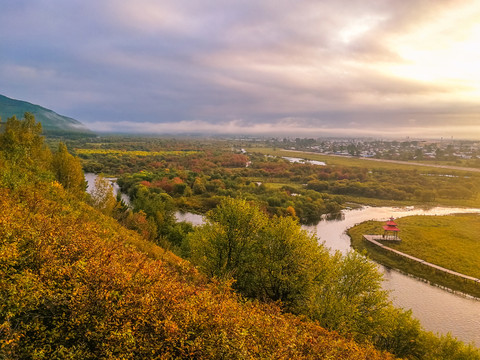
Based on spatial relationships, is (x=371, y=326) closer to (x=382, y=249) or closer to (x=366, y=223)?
(x=382, y=249)

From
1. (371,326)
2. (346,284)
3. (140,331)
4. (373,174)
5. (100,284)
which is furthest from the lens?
(373,174)

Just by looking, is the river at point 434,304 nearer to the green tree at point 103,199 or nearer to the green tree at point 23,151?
the green tree at point 23,151

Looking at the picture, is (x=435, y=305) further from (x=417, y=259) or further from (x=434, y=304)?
(x=417, y=259)

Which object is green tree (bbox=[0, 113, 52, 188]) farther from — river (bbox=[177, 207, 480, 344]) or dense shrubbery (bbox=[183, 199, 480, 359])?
river (bbox=[177, 207, 480, 344])

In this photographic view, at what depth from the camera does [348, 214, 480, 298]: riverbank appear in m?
A: 47.1

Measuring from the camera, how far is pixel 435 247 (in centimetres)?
5847

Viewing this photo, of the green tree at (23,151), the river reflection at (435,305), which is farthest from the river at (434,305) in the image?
the green tree at (23,151)

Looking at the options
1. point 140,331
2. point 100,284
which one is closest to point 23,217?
point 100,284

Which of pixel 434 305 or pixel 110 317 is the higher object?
pixel 110 317

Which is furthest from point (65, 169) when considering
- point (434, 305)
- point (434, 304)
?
point (434, 304)

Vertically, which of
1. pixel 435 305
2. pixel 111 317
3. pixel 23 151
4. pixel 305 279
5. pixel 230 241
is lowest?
pixel 435 305

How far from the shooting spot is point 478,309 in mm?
38844

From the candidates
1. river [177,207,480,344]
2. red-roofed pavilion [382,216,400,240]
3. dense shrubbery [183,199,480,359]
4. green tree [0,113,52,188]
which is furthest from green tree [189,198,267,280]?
red-roofed pavilion [382,216,400,240]

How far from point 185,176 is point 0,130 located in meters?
68.9
